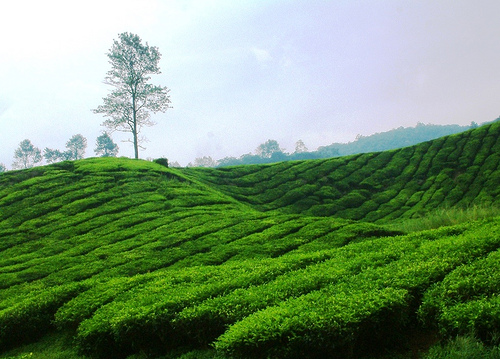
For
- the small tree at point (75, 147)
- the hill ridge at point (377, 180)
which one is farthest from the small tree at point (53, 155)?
the hill ridge at point (377, 180)

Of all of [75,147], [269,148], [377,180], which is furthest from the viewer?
[269,148]

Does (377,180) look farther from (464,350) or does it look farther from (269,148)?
(269,148)

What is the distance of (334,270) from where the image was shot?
24.8ft

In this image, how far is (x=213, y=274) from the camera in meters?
8.78

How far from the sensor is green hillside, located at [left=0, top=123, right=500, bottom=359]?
211 inches

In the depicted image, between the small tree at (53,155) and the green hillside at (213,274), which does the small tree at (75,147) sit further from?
the green hillside at (213,274)

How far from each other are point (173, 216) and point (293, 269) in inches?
387

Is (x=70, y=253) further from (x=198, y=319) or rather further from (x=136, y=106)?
→ (x=136, y=106)

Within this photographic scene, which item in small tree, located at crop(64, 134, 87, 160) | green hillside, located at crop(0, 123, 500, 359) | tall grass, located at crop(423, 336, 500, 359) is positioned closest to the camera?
tall grass, located at crop(423, 336, 500, 359)

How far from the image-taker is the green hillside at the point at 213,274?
5.36m

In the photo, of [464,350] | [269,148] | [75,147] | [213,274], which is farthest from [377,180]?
[269,148]

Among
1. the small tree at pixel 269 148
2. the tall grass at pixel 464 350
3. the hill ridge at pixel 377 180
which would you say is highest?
the small tree at pixel 269 148

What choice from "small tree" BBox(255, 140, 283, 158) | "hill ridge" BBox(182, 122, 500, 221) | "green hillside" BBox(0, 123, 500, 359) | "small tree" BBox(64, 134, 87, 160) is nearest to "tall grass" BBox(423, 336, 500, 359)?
"green hillside" BBox(0, 123, 500, 359)

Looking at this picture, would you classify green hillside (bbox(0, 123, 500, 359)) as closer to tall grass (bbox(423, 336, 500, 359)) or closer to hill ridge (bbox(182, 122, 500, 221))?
tall grass (bbox(423, 336, 500, 359))
